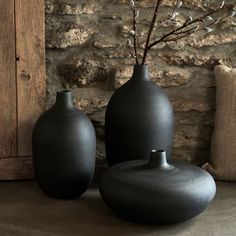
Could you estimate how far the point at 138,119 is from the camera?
164cm

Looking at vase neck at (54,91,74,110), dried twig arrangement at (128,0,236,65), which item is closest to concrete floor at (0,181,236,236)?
vase neck at (54,91,74,110)

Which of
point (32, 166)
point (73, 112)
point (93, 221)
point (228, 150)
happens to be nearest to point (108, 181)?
point (93, 221)

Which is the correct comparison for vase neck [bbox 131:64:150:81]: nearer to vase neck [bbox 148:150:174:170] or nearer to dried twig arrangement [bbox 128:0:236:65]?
dried twig arrangement [bbox 128:0:236:65]

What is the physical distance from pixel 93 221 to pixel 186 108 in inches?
27.0

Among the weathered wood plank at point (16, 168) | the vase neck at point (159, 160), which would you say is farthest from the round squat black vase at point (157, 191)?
the weathered wood plank at point (16, 168)

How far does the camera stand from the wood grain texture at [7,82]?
167cm

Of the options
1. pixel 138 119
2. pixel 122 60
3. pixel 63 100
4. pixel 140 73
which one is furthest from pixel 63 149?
pixel 122 60

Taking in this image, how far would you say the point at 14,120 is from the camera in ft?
5.71

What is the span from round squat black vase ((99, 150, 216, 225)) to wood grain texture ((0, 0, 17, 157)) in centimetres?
47

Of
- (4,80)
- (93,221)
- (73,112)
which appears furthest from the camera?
(4,80)

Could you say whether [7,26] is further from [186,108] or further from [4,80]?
[186,108]

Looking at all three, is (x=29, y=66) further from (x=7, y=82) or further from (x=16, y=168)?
(x=16, y=168)

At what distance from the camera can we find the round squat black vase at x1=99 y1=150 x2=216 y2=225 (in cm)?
135

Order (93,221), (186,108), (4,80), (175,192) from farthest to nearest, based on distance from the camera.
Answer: (186,108), (4,80), (93,221), (175,192)
